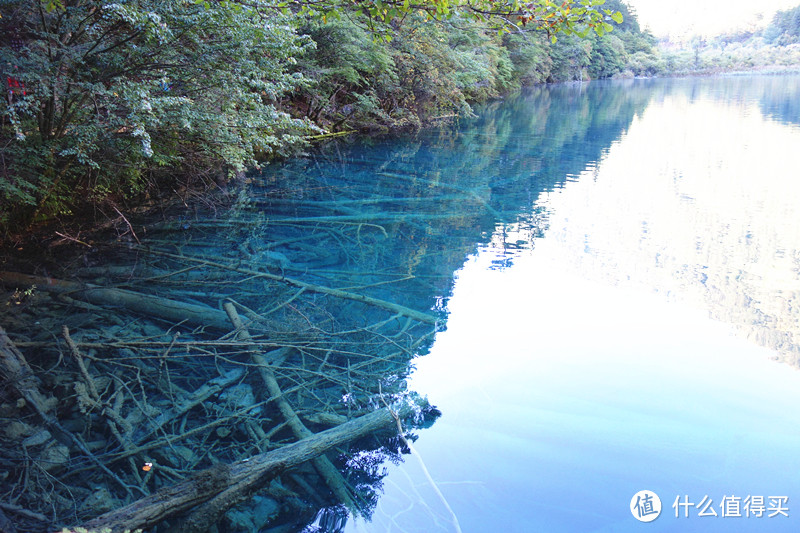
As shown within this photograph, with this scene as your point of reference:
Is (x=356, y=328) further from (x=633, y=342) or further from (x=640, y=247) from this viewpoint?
(x=640, y=247)

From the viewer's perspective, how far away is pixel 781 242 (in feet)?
24.8

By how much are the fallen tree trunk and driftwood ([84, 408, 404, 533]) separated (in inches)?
70.6

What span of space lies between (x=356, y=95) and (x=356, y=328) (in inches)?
475

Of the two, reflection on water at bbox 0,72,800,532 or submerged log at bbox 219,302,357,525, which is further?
reflection on water at bbox 0,72,800,532

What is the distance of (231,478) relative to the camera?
2.89 m

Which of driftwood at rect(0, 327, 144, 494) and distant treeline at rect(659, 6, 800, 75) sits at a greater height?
distant treeline at rect(659, 6, 800, 75)

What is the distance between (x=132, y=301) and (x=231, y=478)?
2808mm

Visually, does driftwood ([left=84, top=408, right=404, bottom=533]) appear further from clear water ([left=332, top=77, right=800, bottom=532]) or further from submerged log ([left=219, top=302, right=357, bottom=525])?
clear water ([left=332, top=77, right=800, bottom=532])

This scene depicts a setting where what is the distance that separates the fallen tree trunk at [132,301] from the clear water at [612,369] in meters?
2.00

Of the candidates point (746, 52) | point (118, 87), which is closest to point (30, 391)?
point (118, 87)

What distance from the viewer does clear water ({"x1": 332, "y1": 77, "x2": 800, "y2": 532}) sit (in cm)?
325

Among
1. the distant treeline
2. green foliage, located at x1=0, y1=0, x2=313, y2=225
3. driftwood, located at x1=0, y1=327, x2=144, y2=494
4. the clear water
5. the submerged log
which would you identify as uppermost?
the distant treeline

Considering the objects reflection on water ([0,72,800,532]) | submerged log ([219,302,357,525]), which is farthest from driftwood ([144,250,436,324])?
submerged log ([219,302,357,525])

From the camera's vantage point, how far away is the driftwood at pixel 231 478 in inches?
98.2
